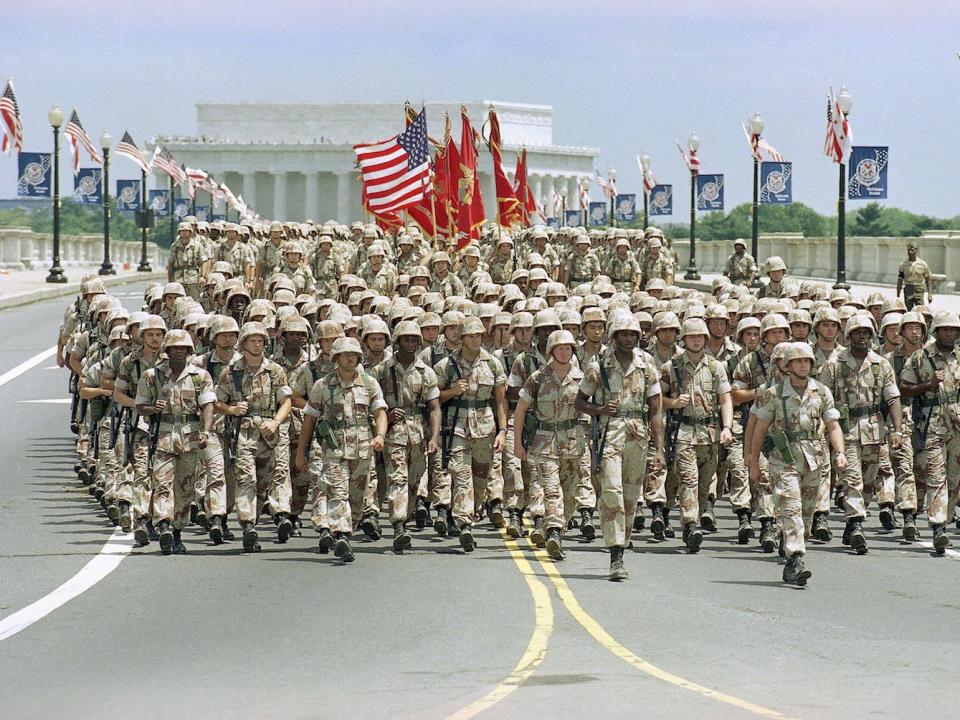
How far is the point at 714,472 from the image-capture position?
18.0m

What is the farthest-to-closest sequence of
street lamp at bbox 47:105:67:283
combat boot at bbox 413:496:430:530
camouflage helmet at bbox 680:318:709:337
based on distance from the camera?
street lamp at bbox 47:105:67:283, combat boot at bbox 413:496:430:530, camouflage helmet at bbox 680:318:709:337

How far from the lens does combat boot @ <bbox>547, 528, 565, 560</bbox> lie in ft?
54.4

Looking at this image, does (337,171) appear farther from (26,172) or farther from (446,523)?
(446,523)

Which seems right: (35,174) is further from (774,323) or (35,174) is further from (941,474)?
(941,474)

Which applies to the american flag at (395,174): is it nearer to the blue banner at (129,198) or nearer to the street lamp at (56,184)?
the street lamp at (56,184)

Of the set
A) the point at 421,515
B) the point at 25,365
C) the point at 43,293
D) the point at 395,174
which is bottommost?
the point at 421,515

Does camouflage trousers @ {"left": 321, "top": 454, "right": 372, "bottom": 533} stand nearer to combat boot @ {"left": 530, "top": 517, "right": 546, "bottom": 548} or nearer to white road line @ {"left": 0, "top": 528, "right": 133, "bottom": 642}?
combat boot @ {"left": 530, "top": 517, "right": 546, "bottom": 548}

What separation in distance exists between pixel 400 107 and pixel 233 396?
433ft

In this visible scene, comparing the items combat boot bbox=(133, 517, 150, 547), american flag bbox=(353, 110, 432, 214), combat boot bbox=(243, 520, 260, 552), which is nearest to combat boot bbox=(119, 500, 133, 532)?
combat boot bbox=(133, 517, 150, 547)

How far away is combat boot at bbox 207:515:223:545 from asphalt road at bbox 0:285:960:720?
0.53 feet

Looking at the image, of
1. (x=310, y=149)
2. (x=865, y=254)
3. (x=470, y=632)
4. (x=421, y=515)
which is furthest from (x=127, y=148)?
(x=310, y=149)

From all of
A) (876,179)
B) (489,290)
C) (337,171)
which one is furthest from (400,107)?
(489,290)

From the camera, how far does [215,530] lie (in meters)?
17.4

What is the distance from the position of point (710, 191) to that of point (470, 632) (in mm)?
53182
